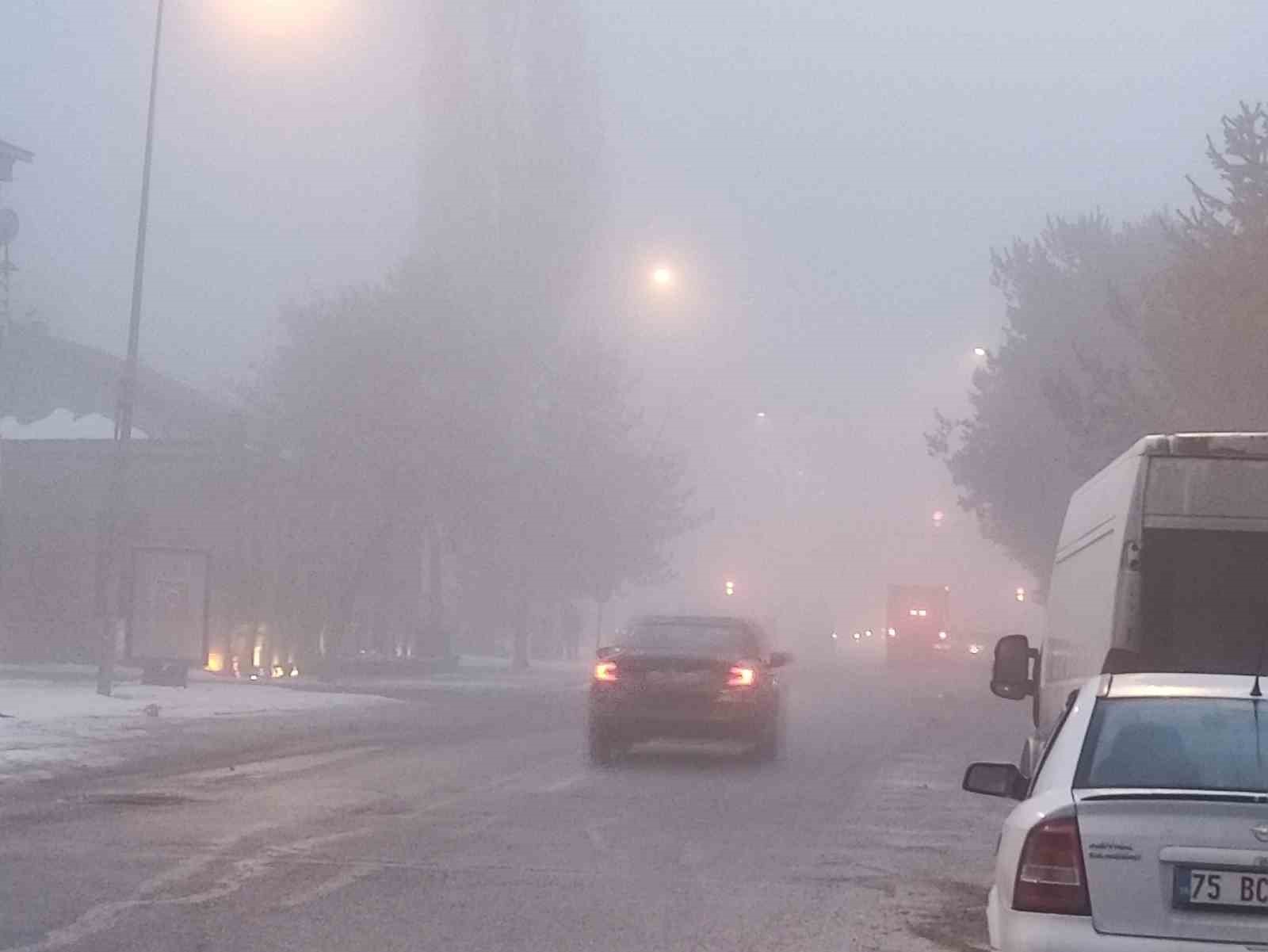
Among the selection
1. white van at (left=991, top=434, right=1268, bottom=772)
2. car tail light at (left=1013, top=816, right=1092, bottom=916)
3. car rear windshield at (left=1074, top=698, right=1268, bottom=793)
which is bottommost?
car tail light at (left=1013, top=816, right=1092, bottom=916)

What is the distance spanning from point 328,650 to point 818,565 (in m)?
90.3

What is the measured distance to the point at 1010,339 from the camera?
200ft

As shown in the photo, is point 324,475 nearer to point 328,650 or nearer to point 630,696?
point 328,650

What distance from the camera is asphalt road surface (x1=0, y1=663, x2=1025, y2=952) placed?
408 inches

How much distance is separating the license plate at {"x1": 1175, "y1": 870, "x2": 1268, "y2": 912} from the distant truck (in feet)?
224

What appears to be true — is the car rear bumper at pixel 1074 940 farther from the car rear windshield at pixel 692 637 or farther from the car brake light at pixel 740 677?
the car rear windshield at pixel 692 637

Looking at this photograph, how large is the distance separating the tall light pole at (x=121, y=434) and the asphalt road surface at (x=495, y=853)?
24.3 ft

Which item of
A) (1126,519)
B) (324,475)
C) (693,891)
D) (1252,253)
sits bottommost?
(693,891)

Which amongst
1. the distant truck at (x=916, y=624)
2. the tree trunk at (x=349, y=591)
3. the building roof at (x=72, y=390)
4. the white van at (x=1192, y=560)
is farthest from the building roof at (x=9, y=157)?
the white van at (x=1192, y=560)

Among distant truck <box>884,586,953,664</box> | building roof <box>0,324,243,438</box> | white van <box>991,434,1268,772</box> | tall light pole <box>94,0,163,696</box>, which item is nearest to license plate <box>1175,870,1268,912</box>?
white van <box>991,434,1268,772</box>

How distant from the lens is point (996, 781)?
8805mm

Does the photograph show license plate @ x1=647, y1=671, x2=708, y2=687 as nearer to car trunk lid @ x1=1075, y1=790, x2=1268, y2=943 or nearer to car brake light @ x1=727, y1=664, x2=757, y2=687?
car brake light @ x1=727, y1=664, x2=757, y2=687

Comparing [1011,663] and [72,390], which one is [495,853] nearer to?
[1011,663]

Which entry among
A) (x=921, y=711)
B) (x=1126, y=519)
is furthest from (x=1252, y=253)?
(x=1126, y=519)
